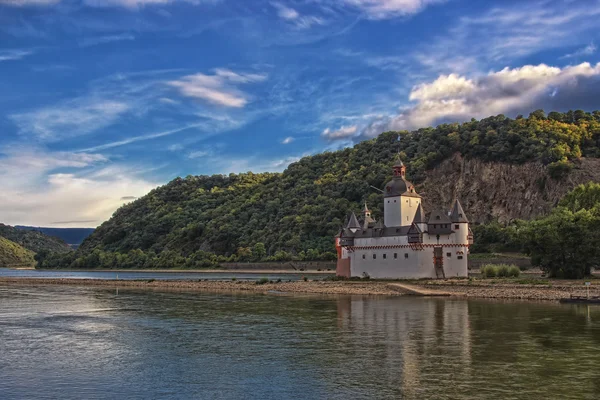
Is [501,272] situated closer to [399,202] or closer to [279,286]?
[399,202]

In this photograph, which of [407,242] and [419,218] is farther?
[407,242]

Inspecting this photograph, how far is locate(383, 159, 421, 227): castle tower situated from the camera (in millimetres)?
74688

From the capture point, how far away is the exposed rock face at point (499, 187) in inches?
4419

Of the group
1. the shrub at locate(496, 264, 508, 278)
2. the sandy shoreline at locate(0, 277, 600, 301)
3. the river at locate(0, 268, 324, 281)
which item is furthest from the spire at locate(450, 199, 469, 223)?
the river at locate(0, 268, 324, 281)

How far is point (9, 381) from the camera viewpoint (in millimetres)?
23656

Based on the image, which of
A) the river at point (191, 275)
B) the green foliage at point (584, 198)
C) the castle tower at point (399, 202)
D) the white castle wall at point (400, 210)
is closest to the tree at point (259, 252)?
the river at point (191, 275)

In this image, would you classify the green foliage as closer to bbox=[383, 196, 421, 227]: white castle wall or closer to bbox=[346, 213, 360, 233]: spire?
bbox=[383, 196, 421, 227]: white castle wall

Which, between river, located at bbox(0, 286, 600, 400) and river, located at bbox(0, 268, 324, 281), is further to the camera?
river, located at bbox(0, 268, 324, 281)

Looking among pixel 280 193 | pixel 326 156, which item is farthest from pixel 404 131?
pixel 280 193

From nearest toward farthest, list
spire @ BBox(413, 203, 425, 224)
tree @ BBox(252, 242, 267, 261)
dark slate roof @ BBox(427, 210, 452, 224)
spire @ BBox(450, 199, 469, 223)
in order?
1. spire @ BBox(413, 203, 425, 224)
2. dark slate roof @ BBox(427, 210, 452, 224)
3. spire @ BBox(450, 199, 469, 223)
4. tree @ BBox(252, 242, 267, 261)

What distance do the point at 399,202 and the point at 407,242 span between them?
6051 mm

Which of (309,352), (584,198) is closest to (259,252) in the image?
(584,198)

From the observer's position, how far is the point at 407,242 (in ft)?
232

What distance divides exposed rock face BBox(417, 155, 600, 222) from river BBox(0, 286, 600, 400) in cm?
7110
